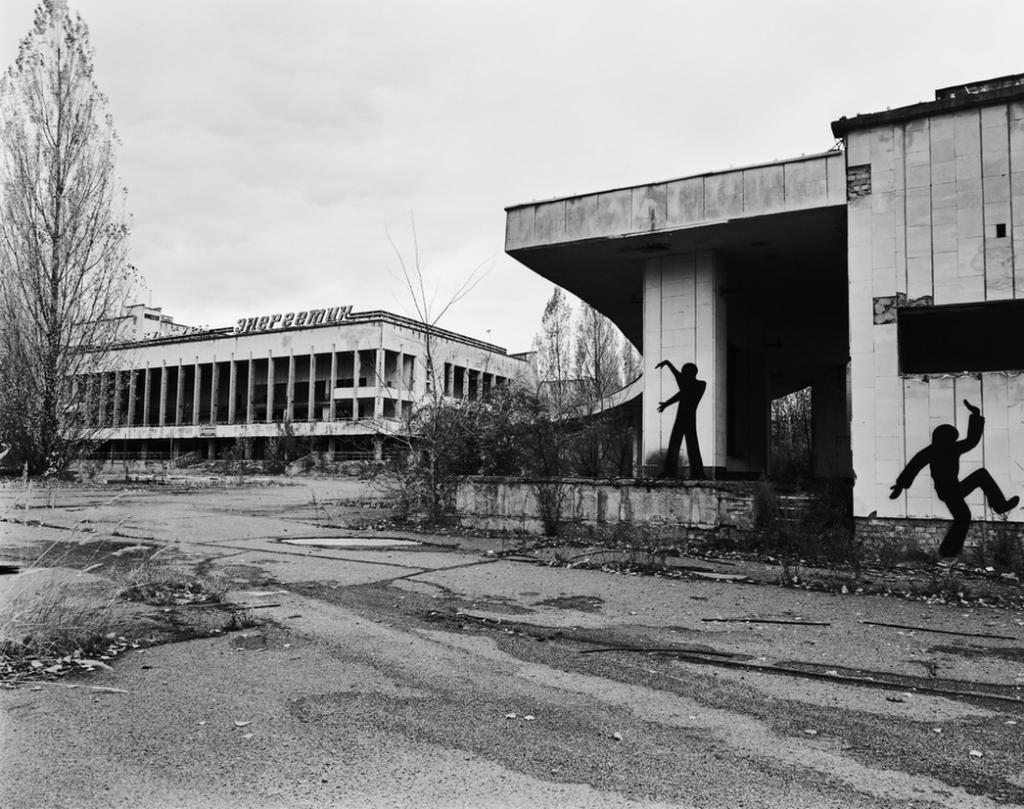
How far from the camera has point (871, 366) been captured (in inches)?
451

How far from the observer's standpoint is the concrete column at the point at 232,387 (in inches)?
2852

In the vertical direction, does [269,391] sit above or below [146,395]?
above

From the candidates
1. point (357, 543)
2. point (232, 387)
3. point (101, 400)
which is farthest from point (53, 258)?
point (232, 387)

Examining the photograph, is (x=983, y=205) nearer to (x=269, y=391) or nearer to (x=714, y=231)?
(x=714, y=231)

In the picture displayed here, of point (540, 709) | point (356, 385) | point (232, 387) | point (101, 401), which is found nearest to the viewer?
point (540, 709)

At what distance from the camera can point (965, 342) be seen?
1489cm

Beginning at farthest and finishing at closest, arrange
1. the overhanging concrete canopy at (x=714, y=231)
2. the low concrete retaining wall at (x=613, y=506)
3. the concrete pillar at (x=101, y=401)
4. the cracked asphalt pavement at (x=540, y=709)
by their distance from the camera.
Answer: the concrete pillar at (x=101, y=401) < the overhanging concrete canopy at (x=714, y=231) < the low concrete retaining wall at (x=613, y=506) < the cracked asphalt pavement at (x=540, y=709)

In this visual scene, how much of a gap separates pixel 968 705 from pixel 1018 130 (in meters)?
9.78

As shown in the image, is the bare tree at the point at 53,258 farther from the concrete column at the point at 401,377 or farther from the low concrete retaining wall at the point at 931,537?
the concrete column at the point at 401,377

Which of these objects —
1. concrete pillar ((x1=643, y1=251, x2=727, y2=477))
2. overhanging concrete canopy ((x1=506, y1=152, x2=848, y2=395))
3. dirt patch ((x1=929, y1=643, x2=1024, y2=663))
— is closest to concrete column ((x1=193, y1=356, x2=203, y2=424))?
overhanging concrete canopy ((x1=506, y1=152, x2=848, y2=395))

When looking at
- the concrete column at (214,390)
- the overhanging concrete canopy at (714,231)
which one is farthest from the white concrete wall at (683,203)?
the concrete column at (214,390)

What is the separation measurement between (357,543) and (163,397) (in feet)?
236

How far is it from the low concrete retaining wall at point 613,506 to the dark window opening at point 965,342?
13.5 feet

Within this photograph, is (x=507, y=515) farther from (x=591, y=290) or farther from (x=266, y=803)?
(x=266, y=803)
